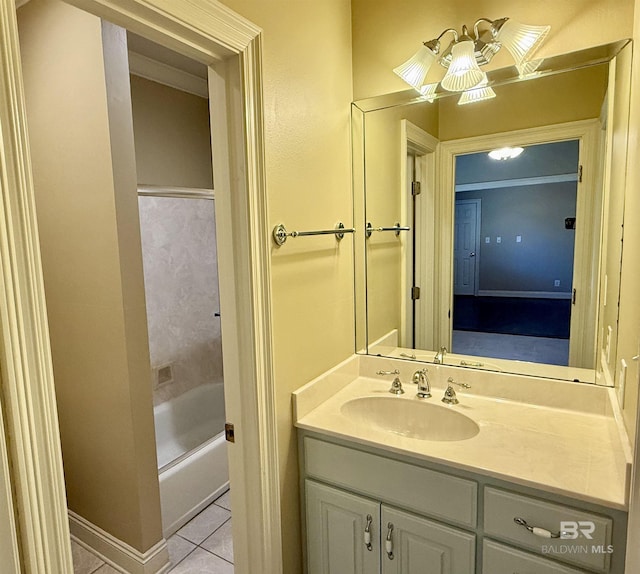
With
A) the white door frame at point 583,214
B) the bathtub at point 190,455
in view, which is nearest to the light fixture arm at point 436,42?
the white door frame at point 583,214

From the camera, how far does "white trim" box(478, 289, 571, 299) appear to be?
5.14 feet

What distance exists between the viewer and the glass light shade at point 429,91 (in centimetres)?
158

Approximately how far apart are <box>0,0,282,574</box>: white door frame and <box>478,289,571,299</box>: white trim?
0.99m

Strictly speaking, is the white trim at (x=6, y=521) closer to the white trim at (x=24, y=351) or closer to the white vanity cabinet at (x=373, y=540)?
the white trim at (x=24, y=351)

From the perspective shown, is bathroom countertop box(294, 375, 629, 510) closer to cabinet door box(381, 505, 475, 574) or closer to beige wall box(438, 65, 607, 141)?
cabinet door box(381, 505, 475, 574)

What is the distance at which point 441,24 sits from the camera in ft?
4.94

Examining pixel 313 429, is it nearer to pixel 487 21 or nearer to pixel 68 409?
pixel 68 409

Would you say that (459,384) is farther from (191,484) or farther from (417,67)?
(191,484)

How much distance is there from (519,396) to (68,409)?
1994 millimetres

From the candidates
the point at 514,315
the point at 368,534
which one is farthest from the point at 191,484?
the point at 514,315

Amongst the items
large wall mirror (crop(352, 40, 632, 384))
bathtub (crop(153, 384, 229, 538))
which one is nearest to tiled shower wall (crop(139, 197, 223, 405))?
bathtub (crop(153, 384, 229, 538))

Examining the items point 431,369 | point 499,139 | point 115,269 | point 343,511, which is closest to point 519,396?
point 431,369

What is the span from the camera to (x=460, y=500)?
1181mm

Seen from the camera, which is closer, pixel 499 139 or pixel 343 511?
pixel 343 511
